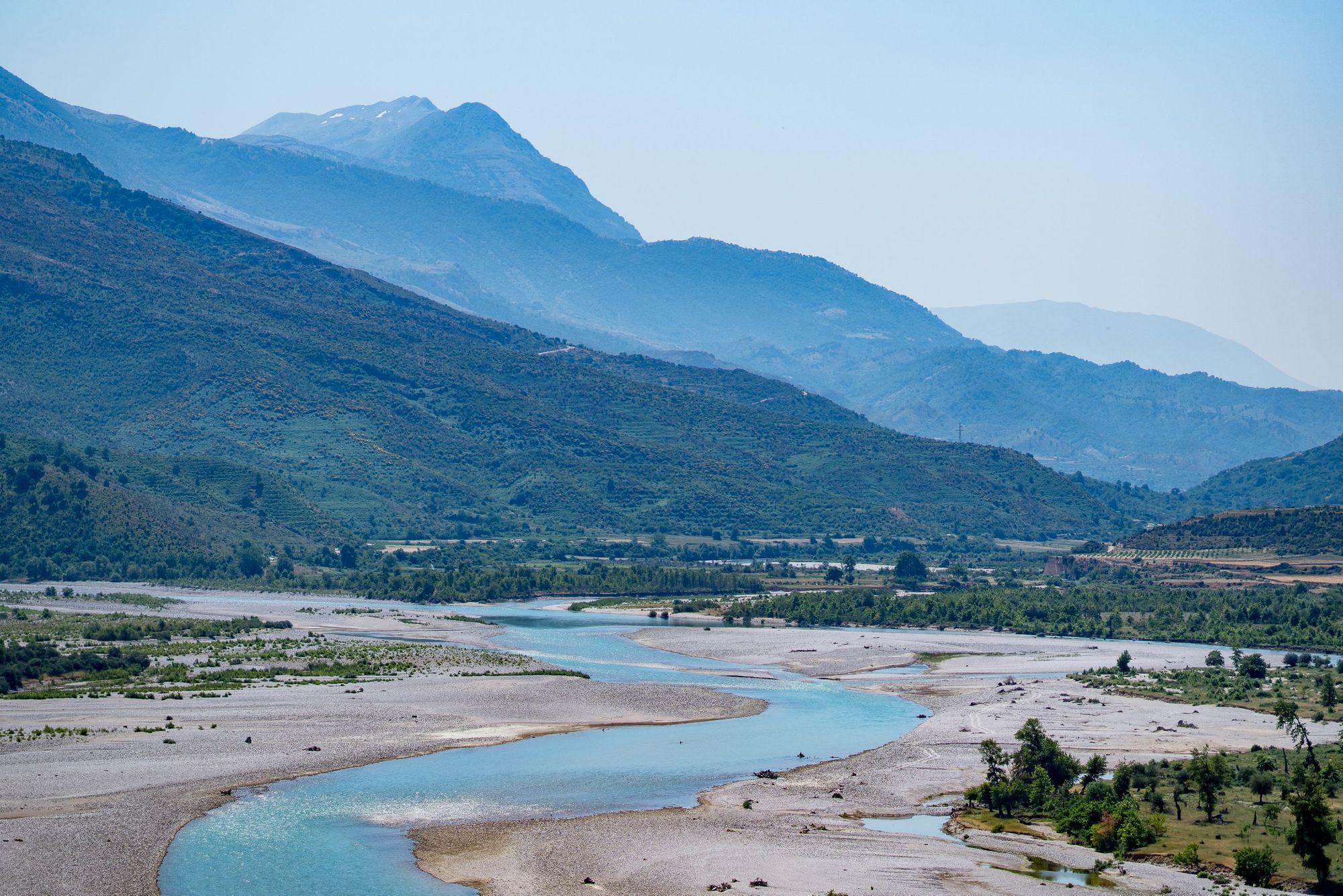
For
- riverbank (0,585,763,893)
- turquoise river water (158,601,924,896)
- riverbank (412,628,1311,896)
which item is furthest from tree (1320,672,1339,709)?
riverbank (0,585,763,893)

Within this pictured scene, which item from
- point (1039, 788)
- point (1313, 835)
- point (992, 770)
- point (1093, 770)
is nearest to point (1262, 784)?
point (1093, 770)

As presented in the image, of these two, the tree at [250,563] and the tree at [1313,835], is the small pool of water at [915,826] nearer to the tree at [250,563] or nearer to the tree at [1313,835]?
the tree at [1313,835]

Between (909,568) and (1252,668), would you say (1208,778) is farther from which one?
(909,568)

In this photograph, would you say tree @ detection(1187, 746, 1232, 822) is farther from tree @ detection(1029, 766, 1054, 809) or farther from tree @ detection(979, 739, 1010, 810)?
tree @ detection(979, 739, 1010, 810)

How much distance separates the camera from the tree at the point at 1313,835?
4138 cm

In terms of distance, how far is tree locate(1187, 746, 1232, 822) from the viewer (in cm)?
4781

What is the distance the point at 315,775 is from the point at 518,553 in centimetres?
13013

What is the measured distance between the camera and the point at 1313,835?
41500mm

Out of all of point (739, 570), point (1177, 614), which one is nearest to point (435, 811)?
point (1177, 614)

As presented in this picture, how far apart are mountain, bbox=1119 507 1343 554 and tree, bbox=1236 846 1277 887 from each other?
121 meters

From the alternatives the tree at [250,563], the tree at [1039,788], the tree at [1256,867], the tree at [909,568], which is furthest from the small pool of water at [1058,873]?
the tree at [250,563]

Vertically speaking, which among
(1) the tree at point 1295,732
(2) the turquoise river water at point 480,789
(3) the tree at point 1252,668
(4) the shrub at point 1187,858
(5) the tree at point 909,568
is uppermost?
(5) the tree at point 909,568

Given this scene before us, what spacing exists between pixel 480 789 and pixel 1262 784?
25926mm

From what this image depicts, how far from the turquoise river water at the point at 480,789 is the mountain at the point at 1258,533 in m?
90.5
